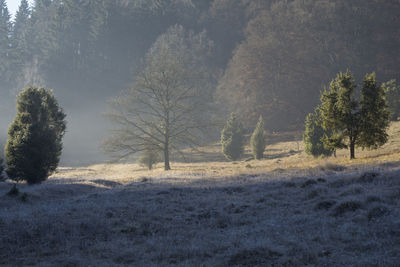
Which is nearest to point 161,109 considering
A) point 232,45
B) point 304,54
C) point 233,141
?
point 233,141

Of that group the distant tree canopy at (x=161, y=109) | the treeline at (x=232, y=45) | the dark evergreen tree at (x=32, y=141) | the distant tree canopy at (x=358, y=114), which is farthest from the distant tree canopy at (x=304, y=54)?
the dark evergreen tree at (x=32, y=141)

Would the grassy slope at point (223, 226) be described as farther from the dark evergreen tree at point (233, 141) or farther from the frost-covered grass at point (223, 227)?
Answer: the dark evergreen tree at point (233, 141)

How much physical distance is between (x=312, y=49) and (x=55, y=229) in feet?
199

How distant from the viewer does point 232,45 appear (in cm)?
8712

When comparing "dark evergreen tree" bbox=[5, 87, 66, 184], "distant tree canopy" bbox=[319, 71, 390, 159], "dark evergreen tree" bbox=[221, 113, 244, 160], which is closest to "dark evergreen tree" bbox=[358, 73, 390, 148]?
"distant tree canopy" bbox=[319, 71, 390, 159]

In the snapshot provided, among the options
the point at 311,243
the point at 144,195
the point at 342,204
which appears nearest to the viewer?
the point at 311,243

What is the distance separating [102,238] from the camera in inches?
369

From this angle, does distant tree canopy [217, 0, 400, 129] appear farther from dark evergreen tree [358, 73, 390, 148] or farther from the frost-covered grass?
the frost-covered grass

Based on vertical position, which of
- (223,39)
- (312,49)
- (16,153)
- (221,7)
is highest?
(221,7)

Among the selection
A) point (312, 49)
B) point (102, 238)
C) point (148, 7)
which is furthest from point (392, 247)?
point (148, 7)

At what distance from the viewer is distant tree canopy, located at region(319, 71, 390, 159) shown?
20938mm

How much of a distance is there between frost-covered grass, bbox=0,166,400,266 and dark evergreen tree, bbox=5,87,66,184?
6.32 meters

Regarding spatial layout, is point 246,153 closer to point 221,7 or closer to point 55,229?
point 55,229

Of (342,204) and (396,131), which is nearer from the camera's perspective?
(342,204)
